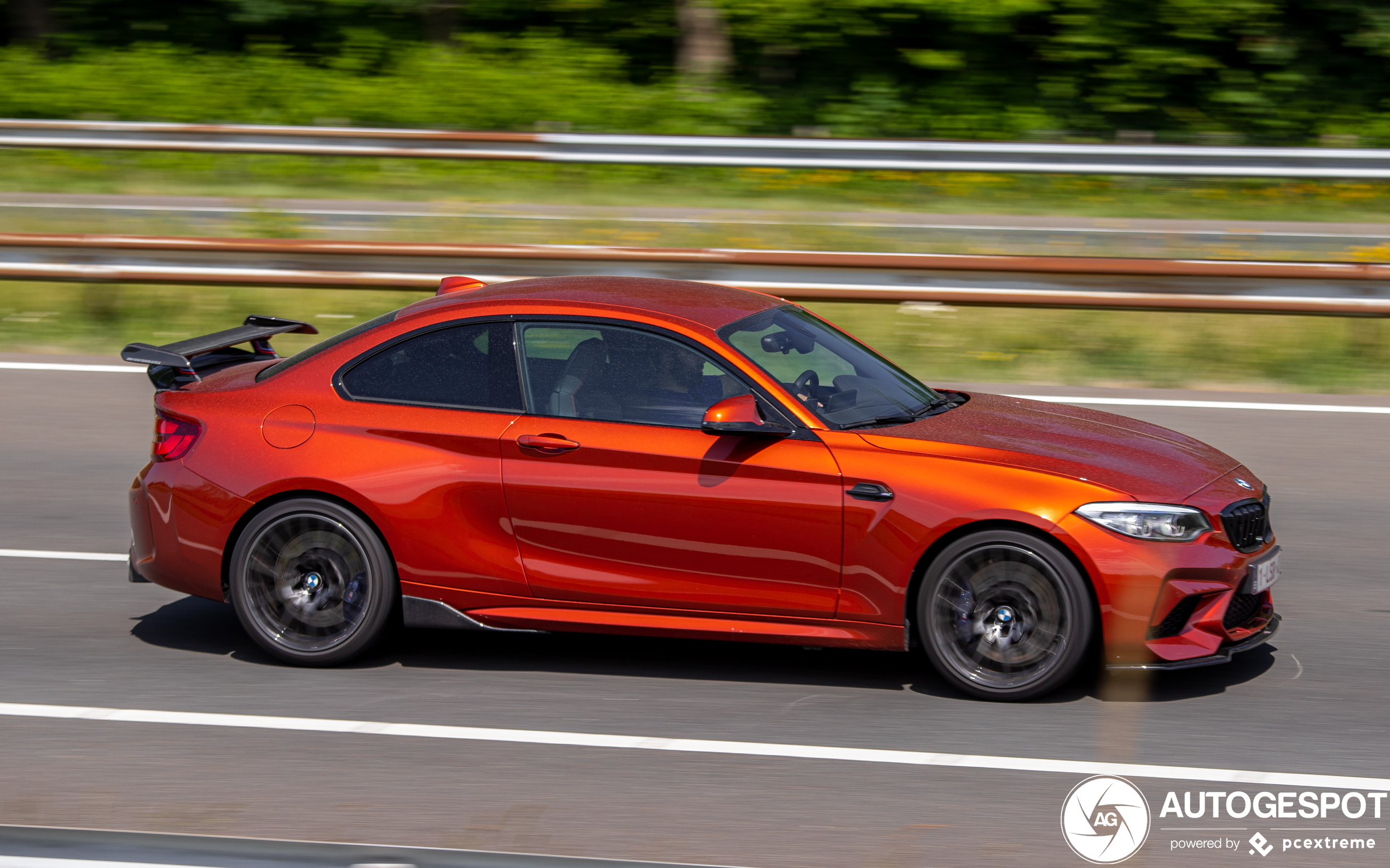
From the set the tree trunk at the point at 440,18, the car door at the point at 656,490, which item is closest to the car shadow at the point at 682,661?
the car door at the point at 656,490

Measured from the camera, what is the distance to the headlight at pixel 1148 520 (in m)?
5.50

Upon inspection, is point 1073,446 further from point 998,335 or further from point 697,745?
point 998,335

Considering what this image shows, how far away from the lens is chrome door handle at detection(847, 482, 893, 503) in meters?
5.63

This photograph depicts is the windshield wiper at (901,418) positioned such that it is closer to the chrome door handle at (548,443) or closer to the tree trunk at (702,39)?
the chrome door handle at (548,443)

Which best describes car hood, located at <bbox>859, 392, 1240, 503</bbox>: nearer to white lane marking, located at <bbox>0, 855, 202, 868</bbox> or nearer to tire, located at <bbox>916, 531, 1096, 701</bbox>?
tire, located at <bbox>916, 531, 1096, 701</bbox>

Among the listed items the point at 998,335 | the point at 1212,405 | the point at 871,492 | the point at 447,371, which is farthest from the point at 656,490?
the point at 998,335

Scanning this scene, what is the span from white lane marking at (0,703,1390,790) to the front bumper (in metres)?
0.47

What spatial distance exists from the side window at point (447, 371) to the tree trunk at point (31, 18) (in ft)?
93.0

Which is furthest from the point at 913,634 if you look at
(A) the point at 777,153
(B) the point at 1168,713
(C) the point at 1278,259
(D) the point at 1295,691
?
(A) the point at 777,153

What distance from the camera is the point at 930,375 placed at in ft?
37.9

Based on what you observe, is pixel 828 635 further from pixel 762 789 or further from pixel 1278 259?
pixel 1278 259

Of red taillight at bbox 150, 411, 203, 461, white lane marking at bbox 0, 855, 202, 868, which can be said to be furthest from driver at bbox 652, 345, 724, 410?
white lane marking at bbox 0, 855, 202, 868

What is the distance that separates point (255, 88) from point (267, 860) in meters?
26.5

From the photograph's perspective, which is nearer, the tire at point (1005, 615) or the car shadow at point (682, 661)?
the tire at point (1005, 615)
